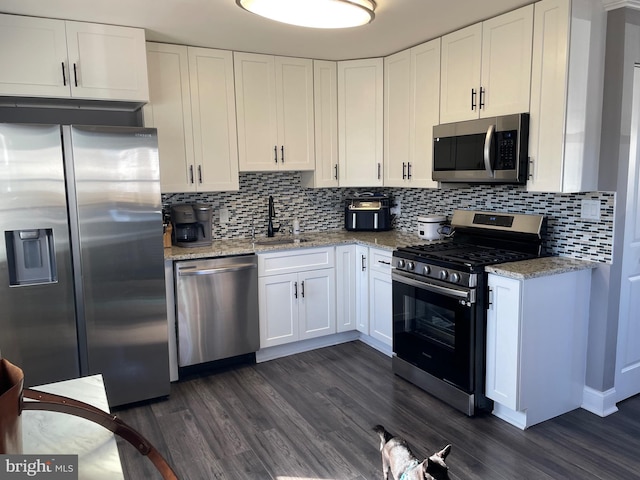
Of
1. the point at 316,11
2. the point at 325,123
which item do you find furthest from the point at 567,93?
the point at 325,123

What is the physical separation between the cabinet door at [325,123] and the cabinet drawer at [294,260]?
0.66 m

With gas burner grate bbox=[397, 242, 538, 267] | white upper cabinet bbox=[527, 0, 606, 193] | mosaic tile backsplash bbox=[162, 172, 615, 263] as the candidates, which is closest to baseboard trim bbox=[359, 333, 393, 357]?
gas burner grate bbox=[397, 242, 538, 267]

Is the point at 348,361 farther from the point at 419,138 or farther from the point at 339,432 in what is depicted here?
the point at 419,138

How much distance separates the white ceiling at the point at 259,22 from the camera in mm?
2705

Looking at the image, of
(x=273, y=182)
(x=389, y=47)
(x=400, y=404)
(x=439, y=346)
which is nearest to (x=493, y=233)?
(x=439, y=346)

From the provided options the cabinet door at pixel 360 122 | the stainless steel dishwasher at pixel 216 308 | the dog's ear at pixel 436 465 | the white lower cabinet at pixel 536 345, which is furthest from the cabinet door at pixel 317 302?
the dog's ear at pixel 436 465

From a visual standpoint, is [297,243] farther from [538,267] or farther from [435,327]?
[538,267]

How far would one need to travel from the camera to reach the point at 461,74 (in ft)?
10.7

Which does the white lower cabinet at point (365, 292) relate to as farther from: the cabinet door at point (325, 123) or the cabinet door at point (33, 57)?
the cabinet door at point (33, 57)

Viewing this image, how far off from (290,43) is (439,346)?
2.37 metres

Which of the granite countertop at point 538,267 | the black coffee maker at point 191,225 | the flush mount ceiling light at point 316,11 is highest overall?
the flush mount ceiling light at point 316,11

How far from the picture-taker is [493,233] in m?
3.31

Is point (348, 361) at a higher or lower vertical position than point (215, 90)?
lower

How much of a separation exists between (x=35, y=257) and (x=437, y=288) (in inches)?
93.5
